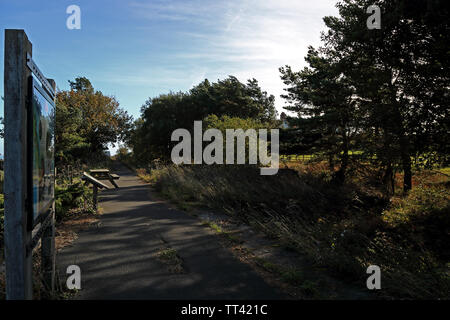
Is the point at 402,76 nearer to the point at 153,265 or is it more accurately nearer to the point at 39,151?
the point at 153,265

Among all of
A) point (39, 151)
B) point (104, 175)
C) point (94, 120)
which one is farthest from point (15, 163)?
point (94, 120)

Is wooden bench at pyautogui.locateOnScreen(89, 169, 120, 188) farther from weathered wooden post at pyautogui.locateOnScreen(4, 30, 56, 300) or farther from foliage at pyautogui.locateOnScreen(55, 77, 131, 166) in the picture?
foliage at pyautogui.locateOnScreen(55, 77, 131, 166)

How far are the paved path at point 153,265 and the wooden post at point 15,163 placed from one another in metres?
1.39

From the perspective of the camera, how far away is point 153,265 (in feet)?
16.5

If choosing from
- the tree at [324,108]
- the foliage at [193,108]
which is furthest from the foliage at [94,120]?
the tree at [324,108]

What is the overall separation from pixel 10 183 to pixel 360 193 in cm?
1425

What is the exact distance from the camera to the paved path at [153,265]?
159 inches

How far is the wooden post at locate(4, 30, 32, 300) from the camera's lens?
101 inches

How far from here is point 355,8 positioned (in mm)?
13523

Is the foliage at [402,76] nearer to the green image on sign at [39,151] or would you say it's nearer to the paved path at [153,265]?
the paved path at [153,265]

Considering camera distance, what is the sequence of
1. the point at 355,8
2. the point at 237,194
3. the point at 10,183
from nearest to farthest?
the point at 10,183 → the point at 237,194 → the point at 355,8
